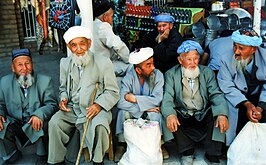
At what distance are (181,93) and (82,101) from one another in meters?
0.96

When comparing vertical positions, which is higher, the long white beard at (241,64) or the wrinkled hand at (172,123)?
the long white beard at (241,64)

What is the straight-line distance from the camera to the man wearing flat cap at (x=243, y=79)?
9.75 feet

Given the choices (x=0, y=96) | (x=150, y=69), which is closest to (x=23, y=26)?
(x=0, y=96)

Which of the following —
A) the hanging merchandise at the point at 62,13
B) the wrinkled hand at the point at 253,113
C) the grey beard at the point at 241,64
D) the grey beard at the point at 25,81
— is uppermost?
the hanging merchandise at the point at 62,13

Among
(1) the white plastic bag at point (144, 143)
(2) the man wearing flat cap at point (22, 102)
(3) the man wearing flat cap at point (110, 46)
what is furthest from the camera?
(3) the man wearing flat cap at point (110, 46)

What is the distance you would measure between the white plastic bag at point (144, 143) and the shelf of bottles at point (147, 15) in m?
2.91

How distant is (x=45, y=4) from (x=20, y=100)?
181 centimetres

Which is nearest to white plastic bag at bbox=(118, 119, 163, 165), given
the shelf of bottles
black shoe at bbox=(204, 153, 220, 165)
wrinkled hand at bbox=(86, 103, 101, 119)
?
wrinkled hand at bbox=(86, 103, 101, 119)

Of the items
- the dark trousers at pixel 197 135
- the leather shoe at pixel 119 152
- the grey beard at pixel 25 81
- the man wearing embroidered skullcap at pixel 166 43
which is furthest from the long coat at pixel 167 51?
the grey beard at pixel 25 81

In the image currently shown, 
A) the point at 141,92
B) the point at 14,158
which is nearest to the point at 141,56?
the point at 141,92

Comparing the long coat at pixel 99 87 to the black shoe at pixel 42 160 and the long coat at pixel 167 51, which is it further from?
the long coat at pixel 167 51

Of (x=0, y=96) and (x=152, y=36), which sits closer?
(x=0, y=96)

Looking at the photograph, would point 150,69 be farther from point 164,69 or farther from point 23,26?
point 23,26

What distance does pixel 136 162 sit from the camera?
2.84 meters
